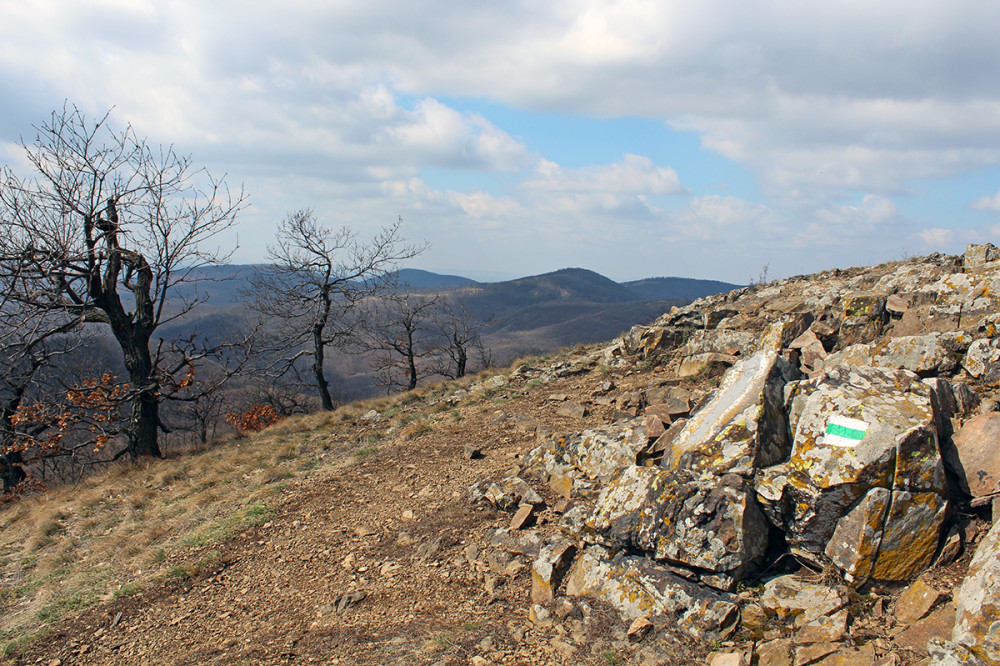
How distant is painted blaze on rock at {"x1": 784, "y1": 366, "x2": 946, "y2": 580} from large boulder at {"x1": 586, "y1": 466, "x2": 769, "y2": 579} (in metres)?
0.36

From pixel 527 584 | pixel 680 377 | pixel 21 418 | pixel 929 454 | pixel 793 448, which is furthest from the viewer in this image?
pixel 21 418

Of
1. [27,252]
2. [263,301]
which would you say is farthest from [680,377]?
[263,301]

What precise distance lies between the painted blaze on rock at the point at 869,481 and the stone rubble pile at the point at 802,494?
0.4 inches

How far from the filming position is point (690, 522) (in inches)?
185

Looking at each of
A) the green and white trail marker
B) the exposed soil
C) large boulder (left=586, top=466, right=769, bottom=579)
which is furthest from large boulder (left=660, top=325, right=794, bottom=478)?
the exposed soil

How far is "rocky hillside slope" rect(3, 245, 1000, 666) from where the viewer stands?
13.2 feet

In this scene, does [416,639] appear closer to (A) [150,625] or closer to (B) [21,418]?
(A) [150,625]

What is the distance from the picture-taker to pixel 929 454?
13.5 feet

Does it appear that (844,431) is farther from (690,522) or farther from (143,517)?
(143,517)

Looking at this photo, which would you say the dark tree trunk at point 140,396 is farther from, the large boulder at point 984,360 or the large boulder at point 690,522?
the large boulder at point 984,360

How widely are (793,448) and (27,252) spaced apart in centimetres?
1299

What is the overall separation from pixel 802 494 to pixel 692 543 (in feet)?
3.13

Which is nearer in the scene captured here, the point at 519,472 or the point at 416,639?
the point at 416,639

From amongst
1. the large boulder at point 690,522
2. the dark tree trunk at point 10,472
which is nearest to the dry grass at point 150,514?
the dark tree trunk at point 10,472
